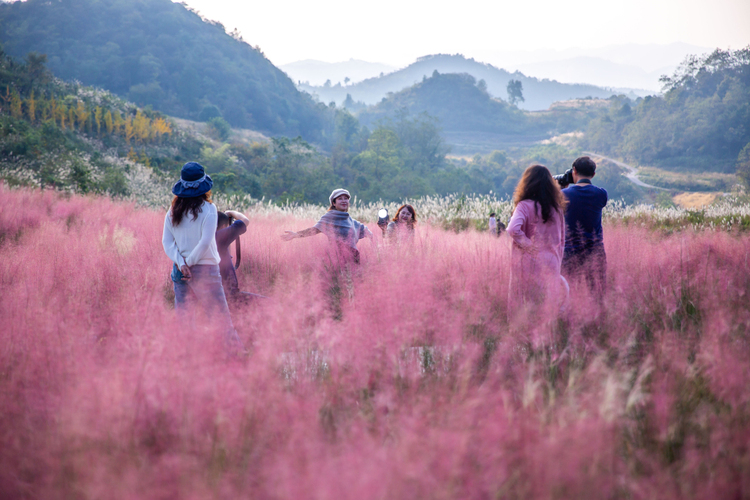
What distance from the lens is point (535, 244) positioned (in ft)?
10.6

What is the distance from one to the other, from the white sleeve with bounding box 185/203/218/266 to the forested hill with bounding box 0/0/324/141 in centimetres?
6005

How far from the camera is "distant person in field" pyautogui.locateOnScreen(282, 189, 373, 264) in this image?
4.39 metres

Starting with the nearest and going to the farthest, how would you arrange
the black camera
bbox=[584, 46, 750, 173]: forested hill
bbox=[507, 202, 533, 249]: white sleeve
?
bbox=[507, 202, 533, 249]: white sleeve → the black camera → bbox=[584, 46, 750, 173]: forested hill

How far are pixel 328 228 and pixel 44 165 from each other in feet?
44.5

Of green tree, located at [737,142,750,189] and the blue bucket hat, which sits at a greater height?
green tree, located at [737,142,750,189]

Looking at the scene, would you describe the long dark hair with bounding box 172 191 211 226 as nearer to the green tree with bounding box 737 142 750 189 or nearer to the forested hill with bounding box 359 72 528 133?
the green tree with bounding box 737 142 750 189

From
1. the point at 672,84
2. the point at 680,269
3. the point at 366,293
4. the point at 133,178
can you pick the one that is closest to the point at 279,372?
the point at 366,293

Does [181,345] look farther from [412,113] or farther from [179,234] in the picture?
[412,113]

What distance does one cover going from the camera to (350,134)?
207 ft

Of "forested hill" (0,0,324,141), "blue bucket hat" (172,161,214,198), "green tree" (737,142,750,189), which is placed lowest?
"blue bucket hat" (172,161,214,198)

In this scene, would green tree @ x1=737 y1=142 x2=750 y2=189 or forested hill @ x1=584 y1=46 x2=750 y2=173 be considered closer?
green tree @ x1=737 y1=142 x2=750 y2=189

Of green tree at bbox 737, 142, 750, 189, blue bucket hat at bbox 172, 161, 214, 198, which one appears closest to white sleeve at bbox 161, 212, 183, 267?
blue bucket hat at bbox 172, 161, 214, 198

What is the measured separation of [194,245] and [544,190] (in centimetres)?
277

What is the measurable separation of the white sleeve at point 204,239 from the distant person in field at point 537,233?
2295mm
